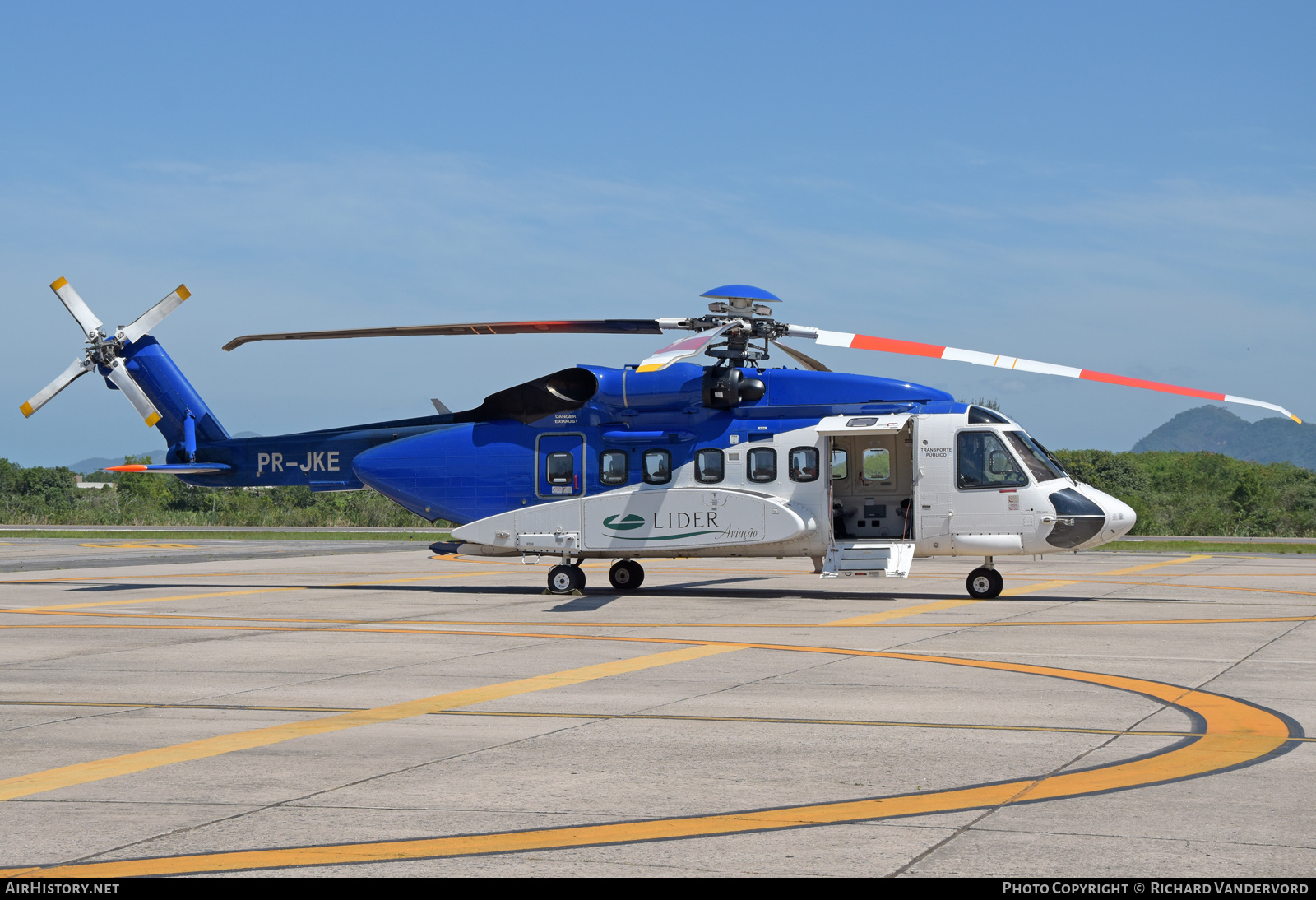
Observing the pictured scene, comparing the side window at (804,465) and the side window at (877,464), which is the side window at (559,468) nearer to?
the side window at (804,465)

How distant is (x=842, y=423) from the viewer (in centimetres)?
2100

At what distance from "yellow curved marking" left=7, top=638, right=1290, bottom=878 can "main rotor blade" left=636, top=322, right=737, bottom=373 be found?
31.9ft

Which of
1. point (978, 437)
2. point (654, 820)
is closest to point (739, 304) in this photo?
point (978, 437)

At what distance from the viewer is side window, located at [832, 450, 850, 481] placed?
21578 millimetres

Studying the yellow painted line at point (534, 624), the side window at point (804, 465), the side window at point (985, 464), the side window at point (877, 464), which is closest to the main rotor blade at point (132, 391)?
the yellow painted line at point (534, 624)

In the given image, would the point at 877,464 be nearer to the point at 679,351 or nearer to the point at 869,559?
the point at 869,559

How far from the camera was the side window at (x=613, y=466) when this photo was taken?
72.5ft

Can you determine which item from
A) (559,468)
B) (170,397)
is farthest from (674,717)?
(170,397)

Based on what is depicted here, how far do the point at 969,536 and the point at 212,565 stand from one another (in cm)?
2100

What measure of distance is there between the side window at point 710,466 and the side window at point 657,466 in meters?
0.54

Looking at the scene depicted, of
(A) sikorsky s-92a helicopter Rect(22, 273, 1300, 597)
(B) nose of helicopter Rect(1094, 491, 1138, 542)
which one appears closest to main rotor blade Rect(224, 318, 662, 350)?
(A) sikorsky s-92a helicopter Rect(22, 273, 1300, 597)

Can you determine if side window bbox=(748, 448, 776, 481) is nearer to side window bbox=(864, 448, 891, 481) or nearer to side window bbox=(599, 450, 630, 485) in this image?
side window bbox=(864, 448, 891, 481)

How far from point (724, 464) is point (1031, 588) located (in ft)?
21.7

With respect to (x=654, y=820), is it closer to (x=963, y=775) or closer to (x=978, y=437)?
(x=963, y=775)
